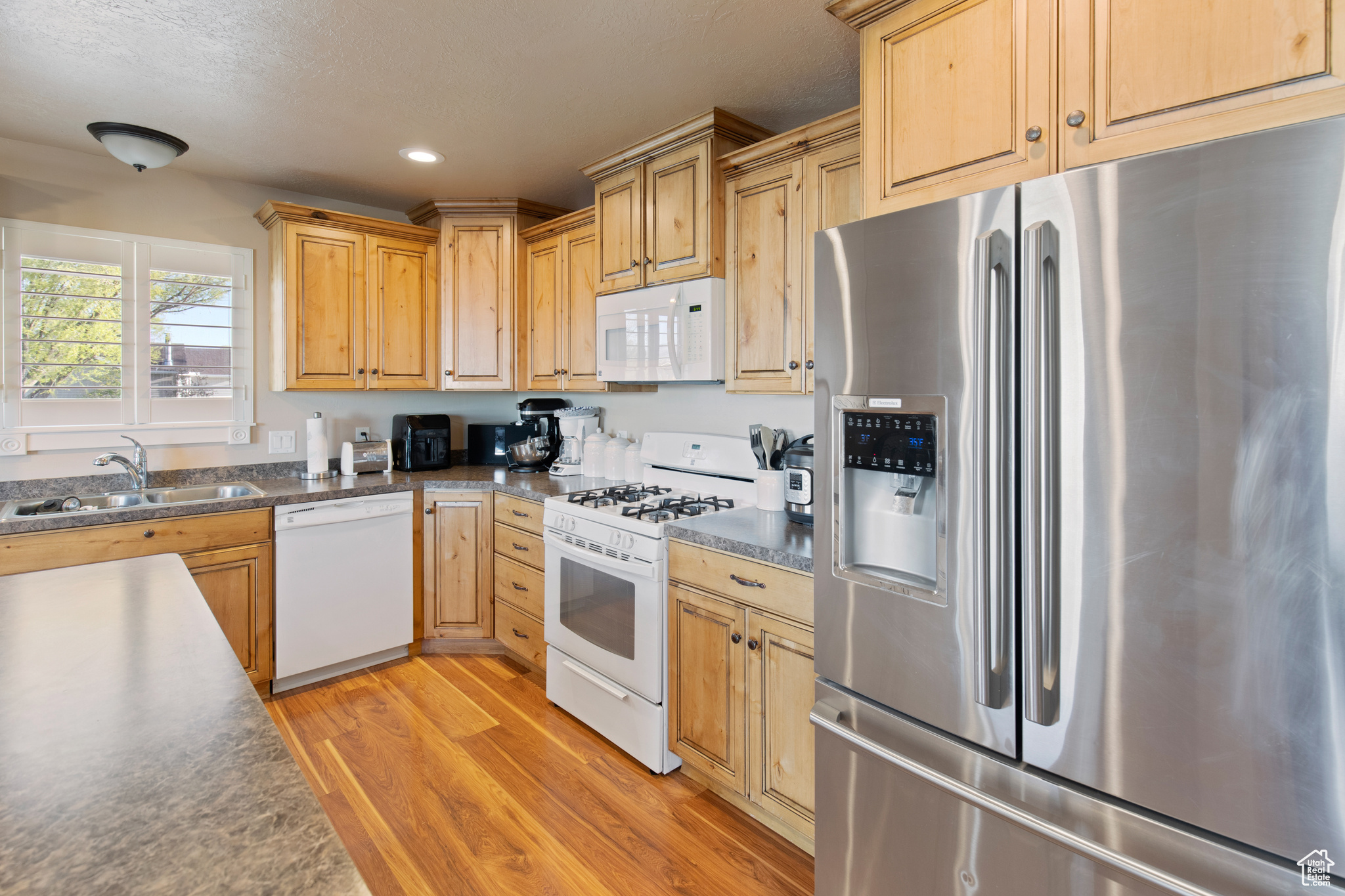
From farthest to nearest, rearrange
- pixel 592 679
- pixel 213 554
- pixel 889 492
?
pixel 213 554 → pixel 592 679 → pixel 889 492

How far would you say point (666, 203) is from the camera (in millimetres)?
2648

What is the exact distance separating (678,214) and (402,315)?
179 centimetres

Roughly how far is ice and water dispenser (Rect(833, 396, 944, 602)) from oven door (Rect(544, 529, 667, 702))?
91 cm

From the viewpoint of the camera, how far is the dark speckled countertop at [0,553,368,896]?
0.54 meters

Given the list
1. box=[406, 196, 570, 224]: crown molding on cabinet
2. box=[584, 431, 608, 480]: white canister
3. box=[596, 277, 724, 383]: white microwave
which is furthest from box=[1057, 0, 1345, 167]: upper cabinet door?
box=[406, 196, 570, 224]: crown molding on cabinet

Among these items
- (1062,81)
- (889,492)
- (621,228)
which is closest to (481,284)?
(621,228)

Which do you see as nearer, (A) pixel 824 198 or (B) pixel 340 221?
(A) pixel 824 198

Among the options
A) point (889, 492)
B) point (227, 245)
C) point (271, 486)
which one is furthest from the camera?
point (227, 245)

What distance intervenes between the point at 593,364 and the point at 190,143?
6.47 feet

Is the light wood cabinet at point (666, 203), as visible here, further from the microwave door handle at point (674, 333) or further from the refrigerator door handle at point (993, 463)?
the refrigerator door handle at point (993, 463)

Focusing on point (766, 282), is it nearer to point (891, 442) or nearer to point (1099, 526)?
point (891, 442)

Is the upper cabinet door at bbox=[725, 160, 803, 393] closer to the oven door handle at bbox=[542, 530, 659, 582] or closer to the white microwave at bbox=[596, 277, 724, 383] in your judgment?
the white microwave at bbox=[596, 277, 724, 383]

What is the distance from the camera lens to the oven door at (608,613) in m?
2.22

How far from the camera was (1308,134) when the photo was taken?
2.87 ft
